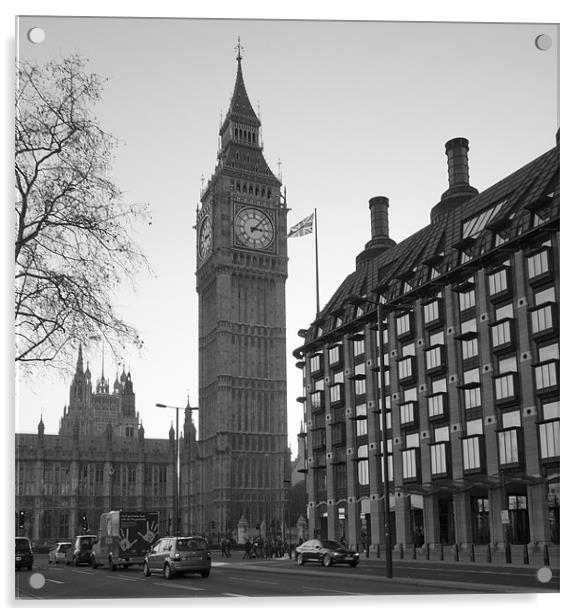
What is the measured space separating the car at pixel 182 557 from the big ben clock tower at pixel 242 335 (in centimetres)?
9194

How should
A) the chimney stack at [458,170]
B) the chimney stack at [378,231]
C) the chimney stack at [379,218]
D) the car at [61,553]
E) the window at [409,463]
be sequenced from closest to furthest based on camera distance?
the car at [61,553], the window at [409,463], the chimney stack at [458,170], the chimney stack at [378,231], the chimney stack at [379,218]

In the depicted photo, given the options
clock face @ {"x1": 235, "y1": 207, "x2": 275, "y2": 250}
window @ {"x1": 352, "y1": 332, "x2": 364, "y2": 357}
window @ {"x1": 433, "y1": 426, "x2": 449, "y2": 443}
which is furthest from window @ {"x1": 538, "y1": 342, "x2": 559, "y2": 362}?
clock face @ {"x1": 235, "y1": 207, "x2": 275, "y2": 250}

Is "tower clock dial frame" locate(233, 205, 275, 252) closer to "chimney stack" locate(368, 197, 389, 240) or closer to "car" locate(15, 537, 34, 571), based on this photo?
"chimney stack" locate(368, 197, 389, 240)

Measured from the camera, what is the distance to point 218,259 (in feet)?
441

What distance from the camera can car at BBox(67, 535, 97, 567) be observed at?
2020 inches

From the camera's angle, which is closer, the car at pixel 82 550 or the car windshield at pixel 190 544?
the car windshield at pixel 190 544

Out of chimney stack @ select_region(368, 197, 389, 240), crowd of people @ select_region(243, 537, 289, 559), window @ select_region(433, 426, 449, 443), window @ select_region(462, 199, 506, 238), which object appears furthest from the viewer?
chimney stack @ select_region(368, 197, 389, 240)

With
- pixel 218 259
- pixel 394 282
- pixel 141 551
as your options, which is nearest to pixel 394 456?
pixel 394 282

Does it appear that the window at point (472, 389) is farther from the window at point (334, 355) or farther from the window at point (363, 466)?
the window at point (334, 355)

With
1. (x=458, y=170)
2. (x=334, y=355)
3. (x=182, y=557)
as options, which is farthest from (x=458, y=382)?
(x=182, y=557)

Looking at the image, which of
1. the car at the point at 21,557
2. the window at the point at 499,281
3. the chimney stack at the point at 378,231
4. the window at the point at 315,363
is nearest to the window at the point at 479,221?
the window at the point at 499,281

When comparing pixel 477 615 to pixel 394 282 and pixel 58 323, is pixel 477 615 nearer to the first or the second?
pixel 58 323

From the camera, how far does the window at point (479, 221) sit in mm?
57719

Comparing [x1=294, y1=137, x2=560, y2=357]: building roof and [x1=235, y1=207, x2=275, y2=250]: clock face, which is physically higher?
[x1=235, y1=207, x2=275, y2=250]: clock face
